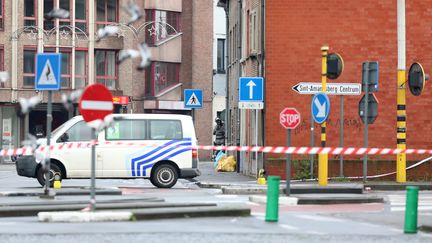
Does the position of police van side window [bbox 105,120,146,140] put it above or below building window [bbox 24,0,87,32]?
below

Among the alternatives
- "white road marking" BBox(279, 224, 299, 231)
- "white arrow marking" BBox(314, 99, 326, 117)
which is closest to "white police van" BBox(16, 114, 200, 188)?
"white arrow marking" BBox(314, 99, 326, 117)

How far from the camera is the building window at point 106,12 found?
198 feet

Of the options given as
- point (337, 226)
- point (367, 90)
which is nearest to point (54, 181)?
point (367, 90)

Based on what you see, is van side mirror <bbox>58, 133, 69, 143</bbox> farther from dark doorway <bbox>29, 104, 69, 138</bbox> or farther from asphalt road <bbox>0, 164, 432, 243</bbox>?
dark doorway <bbox>29, 104, 69, 138</bbox>

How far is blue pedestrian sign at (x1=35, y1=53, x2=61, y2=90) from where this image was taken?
827 inches

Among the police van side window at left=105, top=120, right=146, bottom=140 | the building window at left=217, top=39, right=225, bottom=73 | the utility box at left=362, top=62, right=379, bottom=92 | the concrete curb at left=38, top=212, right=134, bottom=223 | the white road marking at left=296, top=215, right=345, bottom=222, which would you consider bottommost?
the white road marking at left=296, top=215, right=345, bottom=222

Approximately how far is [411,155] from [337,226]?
53.0 ft

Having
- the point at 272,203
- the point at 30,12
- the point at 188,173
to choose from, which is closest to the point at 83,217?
the point at 272,203

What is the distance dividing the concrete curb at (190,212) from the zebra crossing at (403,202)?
11.9 feet

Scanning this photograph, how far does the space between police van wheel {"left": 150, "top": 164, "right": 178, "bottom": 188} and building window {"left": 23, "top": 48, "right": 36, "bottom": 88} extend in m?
31.1

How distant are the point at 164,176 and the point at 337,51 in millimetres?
6468

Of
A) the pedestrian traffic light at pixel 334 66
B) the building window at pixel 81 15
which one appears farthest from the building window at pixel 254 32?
the building window at pixel 81 15

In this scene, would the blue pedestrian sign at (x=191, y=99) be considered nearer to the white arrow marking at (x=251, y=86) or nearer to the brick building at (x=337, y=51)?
the brick building at (x=337, y=51)

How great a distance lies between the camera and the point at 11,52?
57.9 m
